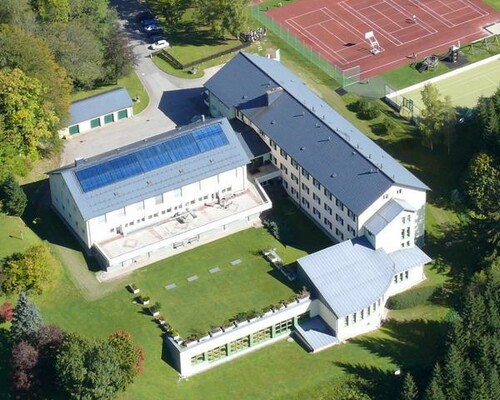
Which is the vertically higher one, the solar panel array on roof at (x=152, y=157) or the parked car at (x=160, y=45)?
the solar panel array on roof at (x=152, y=157)

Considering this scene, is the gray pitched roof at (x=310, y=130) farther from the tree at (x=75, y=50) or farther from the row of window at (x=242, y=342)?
the tree at (x=75, y=50)

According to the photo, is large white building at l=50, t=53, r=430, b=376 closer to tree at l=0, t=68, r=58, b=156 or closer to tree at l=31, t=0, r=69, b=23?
tree at l=0, t=68, r=58, b=156

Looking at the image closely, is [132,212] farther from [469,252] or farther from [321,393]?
[469,252]

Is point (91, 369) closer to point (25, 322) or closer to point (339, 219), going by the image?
point (25, 322)

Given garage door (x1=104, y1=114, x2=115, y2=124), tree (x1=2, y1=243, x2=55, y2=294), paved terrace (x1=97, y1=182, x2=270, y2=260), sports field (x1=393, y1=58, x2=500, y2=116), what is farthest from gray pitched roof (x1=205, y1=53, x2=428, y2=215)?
tree (x1=2, y1=243, x2=55, y2=294)

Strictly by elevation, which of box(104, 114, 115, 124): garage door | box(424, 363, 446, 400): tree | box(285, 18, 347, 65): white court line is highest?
box(104, 114, 115, 124): garage door

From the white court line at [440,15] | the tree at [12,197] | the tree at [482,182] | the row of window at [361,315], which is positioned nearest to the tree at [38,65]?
the tree at [12,197]
